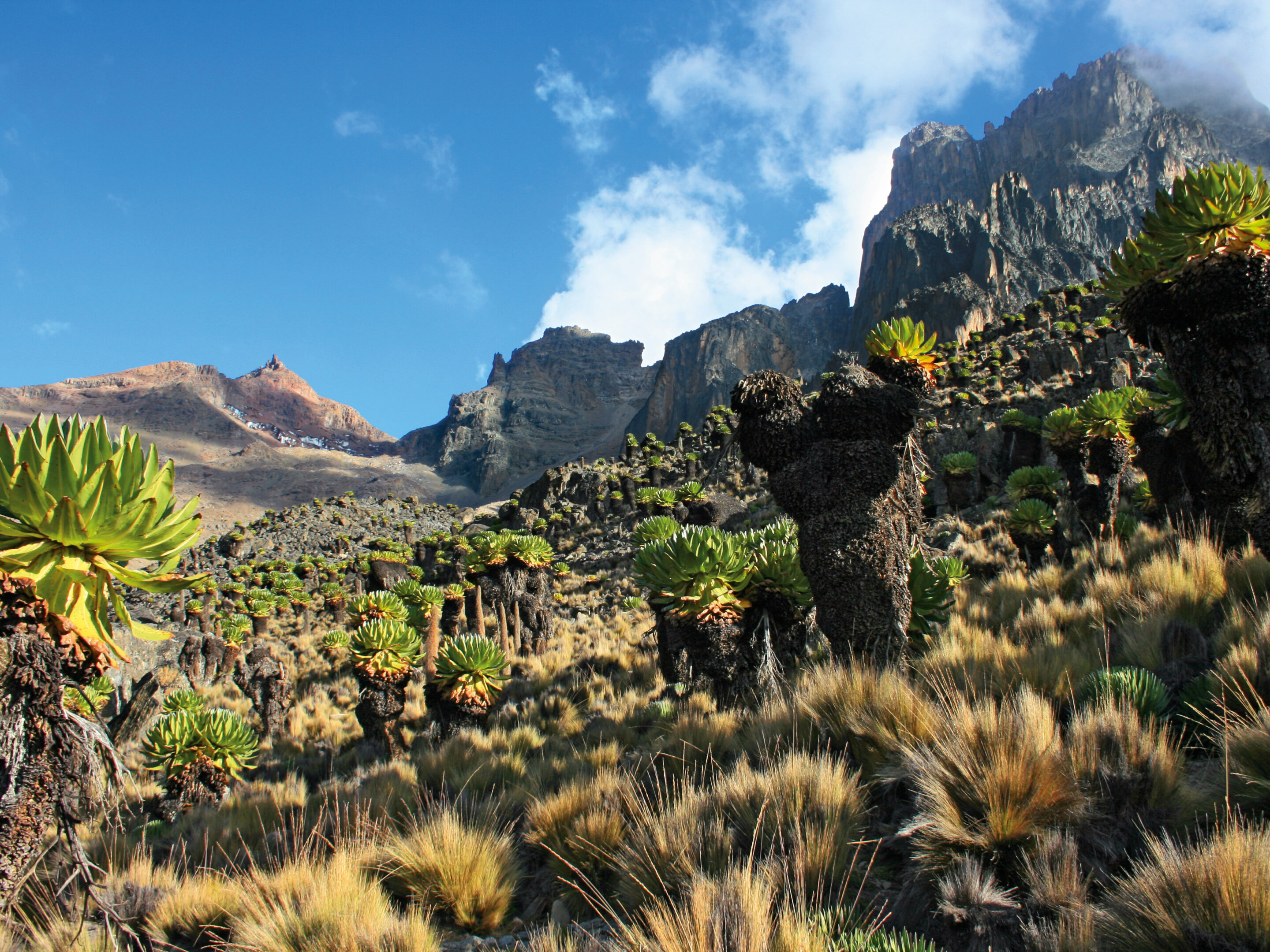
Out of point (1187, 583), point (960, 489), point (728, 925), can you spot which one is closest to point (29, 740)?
point (728, 925)

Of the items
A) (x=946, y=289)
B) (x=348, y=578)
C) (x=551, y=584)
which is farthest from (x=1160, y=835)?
(x=946, y=289)

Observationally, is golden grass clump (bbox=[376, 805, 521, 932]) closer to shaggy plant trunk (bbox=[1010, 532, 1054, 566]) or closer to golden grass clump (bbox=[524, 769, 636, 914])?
golden grass clump (bbox=[524, 769, 636, 914])

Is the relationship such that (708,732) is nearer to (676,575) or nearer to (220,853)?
(676,575)

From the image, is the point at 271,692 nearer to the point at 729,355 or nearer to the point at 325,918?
the point at 325,918

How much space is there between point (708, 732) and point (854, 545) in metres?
2.02

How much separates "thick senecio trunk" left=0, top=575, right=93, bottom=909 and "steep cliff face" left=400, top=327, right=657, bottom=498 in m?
107

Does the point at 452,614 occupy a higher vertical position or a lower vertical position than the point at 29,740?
lower

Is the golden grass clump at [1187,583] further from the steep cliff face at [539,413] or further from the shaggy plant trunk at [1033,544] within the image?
the steep cliff face at [539,413]

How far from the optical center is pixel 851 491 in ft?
17.5

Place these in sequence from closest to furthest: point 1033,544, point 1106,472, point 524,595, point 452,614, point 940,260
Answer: point 1106,472, point 1033,544, point 524,595, point 452,614, point 940,260

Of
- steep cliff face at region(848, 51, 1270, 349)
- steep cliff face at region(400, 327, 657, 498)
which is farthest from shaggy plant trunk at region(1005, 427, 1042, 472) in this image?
steep cliff face at region(400, 327, 657, 498)

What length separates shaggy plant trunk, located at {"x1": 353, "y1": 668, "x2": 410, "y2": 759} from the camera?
9.64 meters

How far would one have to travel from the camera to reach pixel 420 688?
51.0 ft

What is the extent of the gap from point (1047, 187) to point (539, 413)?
98703 mm
